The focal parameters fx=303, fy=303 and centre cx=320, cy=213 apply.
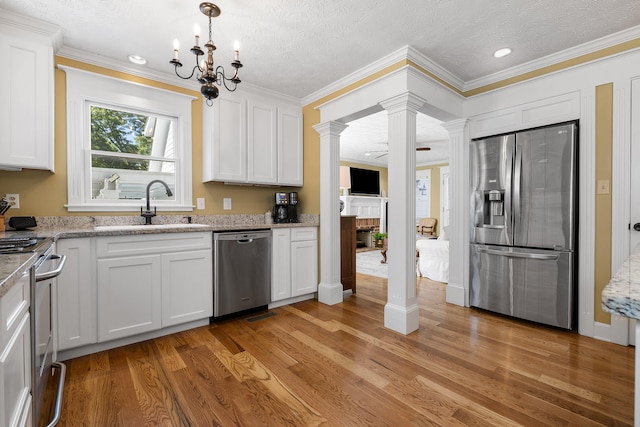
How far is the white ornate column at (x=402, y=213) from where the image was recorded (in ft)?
8.62

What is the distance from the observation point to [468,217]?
3232 millimetres

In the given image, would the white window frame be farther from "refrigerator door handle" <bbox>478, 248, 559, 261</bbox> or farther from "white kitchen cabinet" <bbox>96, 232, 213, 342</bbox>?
"refrigerator door handle" <bbox>478, 248, 559, 261</bbox>

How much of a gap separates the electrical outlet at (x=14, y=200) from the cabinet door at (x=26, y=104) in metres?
0.28

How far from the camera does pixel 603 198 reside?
2447 mm

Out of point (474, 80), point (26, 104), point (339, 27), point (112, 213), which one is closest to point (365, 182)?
point (474, 80)

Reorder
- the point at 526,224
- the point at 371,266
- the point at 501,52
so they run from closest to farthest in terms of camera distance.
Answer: the point at 501,52
the point at 526,224
the point at 371,266

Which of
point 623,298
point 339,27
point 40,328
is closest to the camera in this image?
point 623,298

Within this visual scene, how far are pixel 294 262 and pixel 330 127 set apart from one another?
1547mm

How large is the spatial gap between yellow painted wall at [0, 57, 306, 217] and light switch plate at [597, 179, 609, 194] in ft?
8.37

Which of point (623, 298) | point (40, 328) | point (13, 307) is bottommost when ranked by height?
point (40, 328)

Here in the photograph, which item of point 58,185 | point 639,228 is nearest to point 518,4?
point 639,228

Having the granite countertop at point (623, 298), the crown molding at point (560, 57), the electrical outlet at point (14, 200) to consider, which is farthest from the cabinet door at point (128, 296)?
the crown molding at point (560, 57)

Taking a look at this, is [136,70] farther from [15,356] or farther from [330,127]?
[15,356]

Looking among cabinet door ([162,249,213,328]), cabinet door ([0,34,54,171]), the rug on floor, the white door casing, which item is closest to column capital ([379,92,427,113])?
cabinet door ([162,249,213,328])
